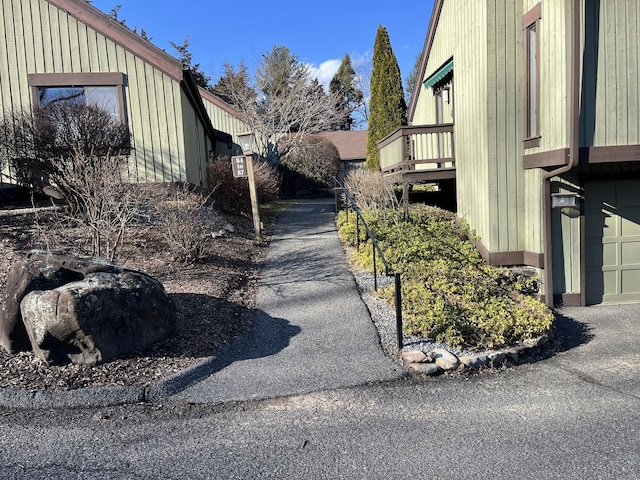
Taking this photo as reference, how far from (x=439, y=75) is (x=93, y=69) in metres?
8.40

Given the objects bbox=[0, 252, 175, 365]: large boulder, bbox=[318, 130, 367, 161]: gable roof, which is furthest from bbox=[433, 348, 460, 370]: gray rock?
bbox=[318, 130, 367, 161]: gable roof

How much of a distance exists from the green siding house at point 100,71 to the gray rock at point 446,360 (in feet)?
29.1

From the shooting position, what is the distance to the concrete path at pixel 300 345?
4734mm

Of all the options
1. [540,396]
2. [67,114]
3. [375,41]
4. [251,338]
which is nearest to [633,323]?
[540,396]

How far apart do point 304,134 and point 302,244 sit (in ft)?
44.8

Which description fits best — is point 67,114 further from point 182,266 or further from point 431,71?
point 431,71

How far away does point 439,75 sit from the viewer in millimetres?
12734

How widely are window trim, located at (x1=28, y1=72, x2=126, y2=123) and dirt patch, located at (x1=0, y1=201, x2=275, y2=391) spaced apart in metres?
3.33

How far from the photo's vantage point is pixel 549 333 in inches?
245

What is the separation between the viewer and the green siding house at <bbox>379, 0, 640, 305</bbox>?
702 centimetres

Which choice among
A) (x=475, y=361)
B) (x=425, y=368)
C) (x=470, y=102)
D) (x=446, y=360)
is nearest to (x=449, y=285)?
(x=475, y=361)

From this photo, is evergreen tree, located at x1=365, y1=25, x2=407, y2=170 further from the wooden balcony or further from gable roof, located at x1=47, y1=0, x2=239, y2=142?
gable roof, located at x1=47, y1=0, x2=239, y2=142

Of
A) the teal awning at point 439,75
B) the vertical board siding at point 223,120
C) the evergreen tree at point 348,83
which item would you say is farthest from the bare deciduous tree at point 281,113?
the evergreen tree at point 348,83

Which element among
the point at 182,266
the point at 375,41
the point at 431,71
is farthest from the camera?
the point at 375,41
